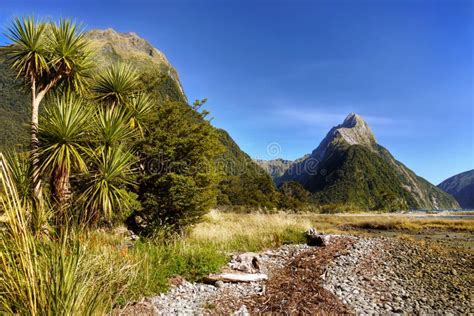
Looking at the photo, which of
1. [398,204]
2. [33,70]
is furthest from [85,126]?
[398,204]

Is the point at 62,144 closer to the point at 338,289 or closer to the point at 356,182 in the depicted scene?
the point at 338,289

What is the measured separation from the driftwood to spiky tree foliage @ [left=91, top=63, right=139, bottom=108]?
7116mm

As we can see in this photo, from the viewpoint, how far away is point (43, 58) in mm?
8047

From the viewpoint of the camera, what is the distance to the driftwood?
595 centimetres

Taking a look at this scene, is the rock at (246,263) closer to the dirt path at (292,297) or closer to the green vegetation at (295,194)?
the dirt path at (292,297)

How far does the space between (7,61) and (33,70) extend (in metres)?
1.09

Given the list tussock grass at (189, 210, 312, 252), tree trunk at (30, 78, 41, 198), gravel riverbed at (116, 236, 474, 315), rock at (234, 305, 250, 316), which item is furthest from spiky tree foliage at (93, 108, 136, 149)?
rock at (234, 305, 250, 316)

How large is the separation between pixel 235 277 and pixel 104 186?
4145 mm

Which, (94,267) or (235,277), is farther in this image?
(235,277)

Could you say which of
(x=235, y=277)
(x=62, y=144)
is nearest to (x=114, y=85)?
(x=62, y=144)

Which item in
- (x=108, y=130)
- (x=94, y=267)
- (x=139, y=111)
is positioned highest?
(x=139, y=111)

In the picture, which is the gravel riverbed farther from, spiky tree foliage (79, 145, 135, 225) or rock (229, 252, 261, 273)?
spiky tree foliage (79, 145, 135, 225)

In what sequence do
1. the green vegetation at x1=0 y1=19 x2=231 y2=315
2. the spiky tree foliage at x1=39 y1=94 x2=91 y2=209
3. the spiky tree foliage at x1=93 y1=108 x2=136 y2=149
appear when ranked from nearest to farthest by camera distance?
the green vegetation at x1=0 y1=19 x2=231 y2=315 → the spiky tree foliage at x1=39 y1=94 x2=91 y2=209 → the spiky tree foliage at x1=93 y1=108 x2=136 y2=149

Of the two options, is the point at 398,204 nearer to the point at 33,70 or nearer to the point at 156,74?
the point at 156,74
